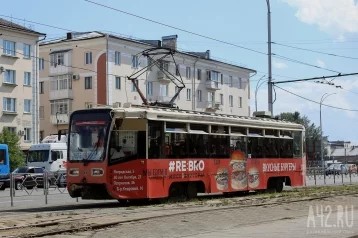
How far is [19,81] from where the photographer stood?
58.4 m

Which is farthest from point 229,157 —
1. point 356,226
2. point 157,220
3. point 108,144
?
point 356,226

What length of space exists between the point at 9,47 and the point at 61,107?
38.9 feet

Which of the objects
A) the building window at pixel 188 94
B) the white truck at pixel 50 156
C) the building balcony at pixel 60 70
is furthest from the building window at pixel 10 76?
the building window at pixel 188 94

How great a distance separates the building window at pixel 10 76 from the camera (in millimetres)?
57125

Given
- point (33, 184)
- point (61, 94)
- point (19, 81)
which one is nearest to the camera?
point (33, 184)

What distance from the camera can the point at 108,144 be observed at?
18.8 m

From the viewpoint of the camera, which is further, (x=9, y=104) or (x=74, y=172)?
(x=9, y=104)

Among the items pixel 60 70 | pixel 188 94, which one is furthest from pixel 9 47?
pixel 188 94

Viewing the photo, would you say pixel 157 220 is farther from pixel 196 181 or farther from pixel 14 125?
pixel 14 125

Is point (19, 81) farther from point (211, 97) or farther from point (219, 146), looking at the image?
point (219, 146)

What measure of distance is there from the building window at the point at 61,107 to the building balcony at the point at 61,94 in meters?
0.44

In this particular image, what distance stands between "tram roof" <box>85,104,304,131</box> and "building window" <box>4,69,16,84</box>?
120 ft

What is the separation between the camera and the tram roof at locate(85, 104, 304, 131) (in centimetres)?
1922

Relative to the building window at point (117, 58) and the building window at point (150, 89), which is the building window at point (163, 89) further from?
the building window at point (117, 58)
